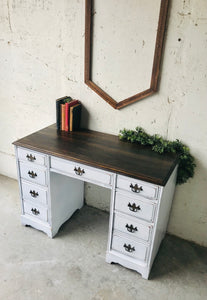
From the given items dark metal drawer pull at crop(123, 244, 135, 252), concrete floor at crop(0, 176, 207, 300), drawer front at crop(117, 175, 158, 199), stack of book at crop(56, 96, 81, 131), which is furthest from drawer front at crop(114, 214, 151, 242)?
stack of book at crop(56, 96, 81, 131)

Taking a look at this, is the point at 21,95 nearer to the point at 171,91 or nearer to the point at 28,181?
the point at 28,181

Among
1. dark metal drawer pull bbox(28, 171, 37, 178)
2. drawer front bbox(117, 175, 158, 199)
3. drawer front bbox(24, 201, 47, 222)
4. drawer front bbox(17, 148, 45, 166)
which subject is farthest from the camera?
drawer front bbox(24, 201, 47, 222)

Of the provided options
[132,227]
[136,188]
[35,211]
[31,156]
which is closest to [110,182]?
[136,188]

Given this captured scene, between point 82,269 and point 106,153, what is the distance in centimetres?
A: 95

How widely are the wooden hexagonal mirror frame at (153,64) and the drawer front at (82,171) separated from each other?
0.66 m

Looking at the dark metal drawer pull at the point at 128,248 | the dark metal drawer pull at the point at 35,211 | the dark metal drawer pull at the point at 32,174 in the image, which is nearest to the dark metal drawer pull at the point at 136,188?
the dark metal drawer pull at the point at 128,248

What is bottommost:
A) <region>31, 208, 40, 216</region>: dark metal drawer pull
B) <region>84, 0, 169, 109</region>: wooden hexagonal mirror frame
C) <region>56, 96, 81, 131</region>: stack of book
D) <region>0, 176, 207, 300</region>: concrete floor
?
<region>0, 176, 207, 300</region>: concrete floor

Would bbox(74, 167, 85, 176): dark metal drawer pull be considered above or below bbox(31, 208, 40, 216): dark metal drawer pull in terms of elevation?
above

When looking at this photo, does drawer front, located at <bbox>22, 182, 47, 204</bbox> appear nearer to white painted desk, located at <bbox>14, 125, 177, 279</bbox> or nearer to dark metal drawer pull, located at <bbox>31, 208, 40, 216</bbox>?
white painted desk, located at <bbox>14, 125, 177, 279</bbox>

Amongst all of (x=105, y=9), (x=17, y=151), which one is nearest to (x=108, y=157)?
(x=17, y=151)

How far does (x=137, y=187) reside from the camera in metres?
1.79

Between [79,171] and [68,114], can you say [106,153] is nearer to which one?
[79,171]

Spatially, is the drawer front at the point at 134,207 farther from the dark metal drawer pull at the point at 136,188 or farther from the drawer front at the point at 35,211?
the drawer front at the point at 35,211

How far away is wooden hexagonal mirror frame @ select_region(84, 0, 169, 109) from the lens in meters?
1.88
